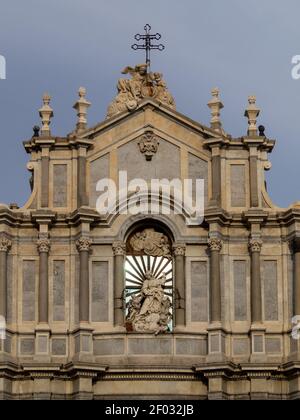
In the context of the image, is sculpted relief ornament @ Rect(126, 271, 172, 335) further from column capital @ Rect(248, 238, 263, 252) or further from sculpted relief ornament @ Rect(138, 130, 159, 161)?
sculpted relief ornament @ Rect(138, 130, 159, 161)

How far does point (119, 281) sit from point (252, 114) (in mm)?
5116

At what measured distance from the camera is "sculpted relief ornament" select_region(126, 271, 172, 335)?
2785 inches

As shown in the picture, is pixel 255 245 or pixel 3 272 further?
pixel 255 245

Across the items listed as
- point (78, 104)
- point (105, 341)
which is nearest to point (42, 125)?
point (78, 104)

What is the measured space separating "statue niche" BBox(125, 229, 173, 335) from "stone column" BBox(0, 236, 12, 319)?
2802 mm

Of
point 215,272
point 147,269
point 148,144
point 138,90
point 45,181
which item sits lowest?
point 215,272

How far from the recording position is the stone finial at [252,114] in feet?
237

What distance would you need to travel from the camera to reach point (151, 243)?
7162 centimetres

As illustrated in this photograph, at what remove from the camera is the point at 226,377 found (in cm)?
7000

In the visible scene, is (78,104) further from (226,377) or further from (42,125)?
(226,377)

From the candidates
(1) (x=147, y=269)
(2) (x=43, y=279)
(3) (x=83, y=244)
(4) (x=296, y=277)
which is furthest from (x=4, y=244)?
(4) (x=296, y=277)

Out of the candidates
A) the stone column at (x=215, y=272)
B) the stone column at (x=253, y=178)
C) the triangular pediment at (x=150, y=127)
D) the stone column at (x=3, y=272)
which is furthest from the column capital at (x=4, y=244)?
the stone column at (x=253, y=178)

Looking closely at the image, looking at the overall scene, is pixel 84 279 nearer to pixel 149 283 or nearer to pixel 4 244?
pixel 149 283

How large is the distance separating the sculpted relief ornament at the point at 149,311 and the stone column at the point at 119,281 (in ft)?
0.99
